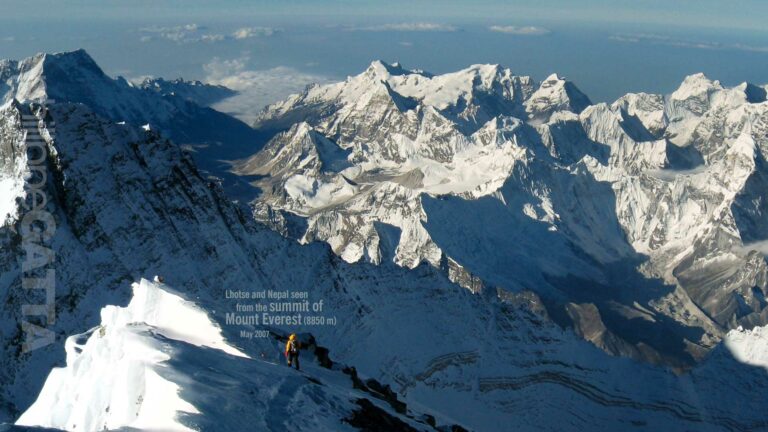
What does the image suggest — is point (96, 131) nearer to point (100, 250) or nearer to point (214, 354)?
point (100, 250)

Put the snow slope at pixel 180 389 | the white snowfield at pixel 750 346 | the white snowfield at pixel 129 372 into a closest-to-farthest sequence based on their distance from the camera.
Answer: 1. the snow slope at pixel 180 389
2. the white snowfield at pixel 129 372
3. the white snowfield at pixel 750 346

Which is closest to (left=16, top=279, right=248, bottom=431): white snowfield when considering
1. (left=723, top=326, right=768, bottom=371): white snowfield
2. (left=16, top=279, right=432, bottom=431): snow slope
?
(left=16, top=279, right=432, bottom=431): snow slope

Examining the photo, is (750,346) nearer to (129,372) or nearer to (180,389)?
(180,389)

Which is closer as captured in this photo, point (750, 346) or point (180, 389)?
point (180, 389)

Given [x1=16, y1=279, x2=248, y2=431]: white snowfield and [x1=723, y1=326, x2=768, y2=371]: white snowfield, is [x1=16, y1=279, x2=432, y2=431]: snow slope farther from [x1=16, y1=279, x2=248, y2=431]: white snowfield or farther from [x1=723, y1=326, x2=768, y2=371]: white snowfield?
[x1=723, y1=326, x2=768, y2=371]: white snowfield

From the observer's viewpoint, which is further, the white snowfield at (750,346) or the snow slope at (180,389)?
the white snowfield at (750,346)

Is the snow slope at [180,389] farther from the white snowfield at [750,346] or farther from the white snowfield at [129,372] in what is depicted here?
the white snowfield at [750,346]

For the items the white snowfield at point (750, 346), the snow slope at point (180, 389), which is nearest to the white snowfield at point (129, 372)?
the snow slope at point (180, 389)

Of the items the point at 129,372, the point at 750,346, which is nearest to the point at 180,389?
the point at 129,372
